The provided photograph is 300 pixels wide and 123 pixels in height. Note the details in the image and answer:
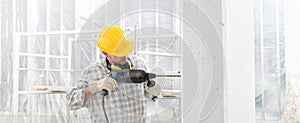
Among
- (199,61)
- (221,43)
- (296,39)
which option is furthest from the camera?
(296,39)

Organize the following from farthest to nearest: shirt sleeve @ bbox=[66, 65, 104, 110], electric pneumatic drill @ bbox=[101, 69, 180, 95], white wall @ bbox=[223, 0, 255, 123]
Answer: white wall @ bbox=[223, 0, 255, 123] → shirt sleeve @ bbox=[66, 65, 104, 110] → electric pneumatic drill @ bbox=[101, 69, 180, 95]

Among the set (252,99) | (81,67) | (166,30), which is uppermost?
(166,30)

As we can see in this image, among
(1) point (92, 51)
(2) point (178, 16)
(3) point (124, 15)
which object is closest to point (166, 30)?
(2) point (178, 16)

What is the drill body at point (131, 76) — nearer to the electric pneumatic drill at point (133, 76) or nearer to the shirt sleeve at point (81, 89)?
the electric pneumatic drill at point (133, 76)

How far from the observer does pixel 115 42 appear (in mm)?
1690

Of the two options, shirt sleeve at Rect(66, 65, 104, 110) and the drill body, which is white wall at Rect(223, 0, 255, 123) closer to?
the drill body

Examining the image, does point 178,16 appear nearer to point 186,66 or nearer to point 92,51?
point 186,66

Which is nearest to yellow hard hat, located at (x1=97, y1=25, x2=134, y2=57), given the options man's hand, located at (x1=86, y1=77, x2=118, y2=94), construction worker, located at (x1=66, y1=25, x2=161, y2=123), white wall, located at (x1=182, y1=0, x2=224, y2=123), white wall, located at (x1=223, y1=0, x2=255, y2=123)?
construction worker, located at (x1=66, y1=25, x2=161, y2=123)

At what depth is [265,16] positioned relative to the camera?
2.14 metres

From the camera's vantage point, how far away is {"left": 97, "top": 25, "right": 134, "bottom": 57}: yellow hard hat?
168cm

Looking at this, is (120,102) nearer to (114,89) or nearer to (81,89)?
(114,89)

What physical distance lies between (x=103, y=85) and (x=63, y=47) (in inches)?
13.6

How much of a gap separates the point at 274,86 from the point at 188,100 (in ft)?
1.76

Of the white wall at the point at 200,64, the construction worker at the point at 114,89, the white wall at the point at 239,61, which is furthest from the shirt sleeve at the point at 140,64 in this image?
the white wall at the point at 239,61
